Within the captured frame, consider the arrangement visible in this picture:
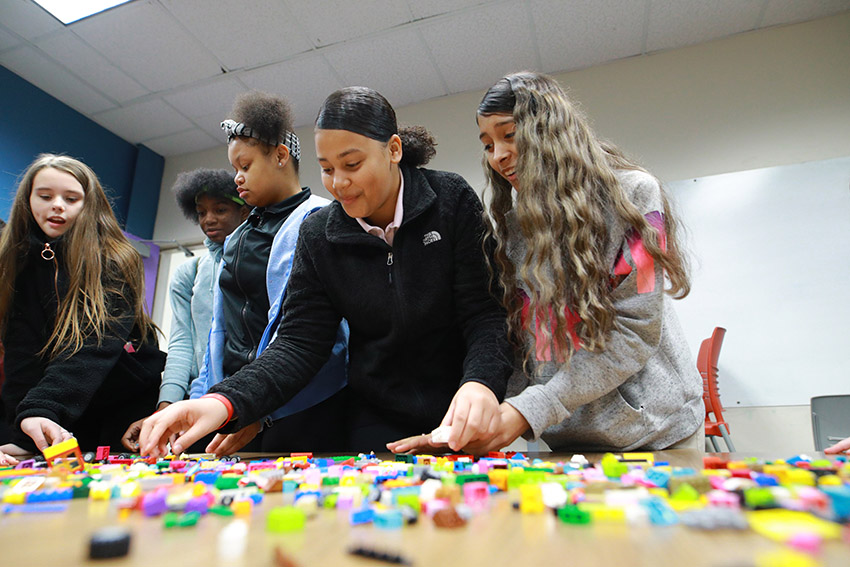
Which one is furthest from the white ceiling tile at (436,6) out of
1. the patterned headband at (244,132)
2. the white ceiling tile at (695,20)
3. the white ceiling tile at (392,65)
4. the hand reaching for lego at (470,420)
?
the hand reaching for lego at (470,420)

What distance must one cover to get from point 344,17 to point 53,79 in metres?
2.13

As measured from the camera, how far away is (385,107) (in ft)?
3.59

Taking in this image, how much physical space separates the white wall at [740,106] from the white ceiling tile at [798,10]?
0.06 metres

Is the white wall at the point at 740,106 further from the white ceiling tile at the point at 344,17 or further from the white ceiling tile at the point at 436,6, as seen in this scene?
the white ceiling tile at the point at 344,17

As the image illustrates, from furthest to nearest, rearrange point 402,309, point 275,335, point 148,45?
point 148,45, point 275,335, point 402,309

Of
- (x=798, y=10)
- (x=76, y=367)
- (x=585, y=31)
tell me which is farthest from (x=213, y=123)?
(x=798, y=10)

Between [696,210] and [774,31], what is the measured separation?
118 cm

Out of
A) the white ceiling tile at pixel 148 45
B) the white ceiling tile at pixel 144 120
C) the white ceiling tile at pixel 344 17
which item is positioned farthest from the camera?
the white ceiling tile at pixel 144 120

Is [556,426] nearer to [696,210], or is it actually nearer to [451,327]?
[451,327]

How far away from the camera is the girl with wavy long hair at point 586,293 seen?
2.85ft

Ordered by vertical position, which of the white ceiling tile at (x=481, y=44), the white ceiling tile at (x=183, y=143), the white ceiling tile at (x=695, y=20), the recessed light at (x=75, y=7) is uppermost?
the white ceiling tile at (x=695, y=20)

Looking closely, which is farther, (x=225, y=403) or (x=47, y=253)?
(x=47, y=253)

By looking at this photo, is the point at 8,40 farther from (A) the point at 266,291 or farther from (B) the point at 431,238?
(B) the point at 431,238

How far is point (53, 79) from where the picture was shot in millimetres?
3529
